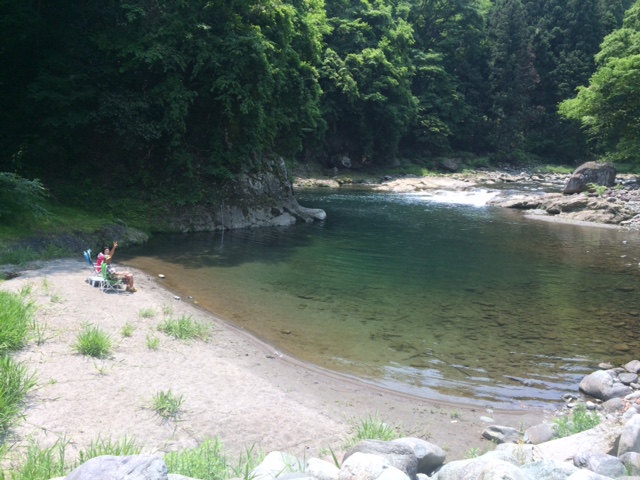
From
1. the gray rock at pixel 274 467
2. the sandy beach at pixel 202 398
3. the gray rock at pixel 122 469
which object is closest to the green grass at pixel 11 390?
the sandy beach at pixel 202 398

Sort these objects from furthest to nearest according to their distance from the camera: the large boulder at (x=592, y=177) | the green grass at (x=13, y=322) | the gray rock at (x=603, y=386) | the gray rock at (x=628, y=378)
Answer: the large boulder at (x=592, y=177), the gray rock at (x=628, y=378), the gray rock at (x=603, y=386), the green grass at (x=13, y=322)

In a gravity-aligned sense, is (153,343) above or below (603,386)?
above

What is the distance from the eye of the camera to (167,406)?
6.89 m

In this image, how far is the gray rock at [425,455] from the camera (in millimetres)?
5797

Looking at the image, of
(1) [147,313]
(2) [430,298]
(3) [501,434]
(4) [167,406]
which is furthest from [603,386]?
(1) [147,313]

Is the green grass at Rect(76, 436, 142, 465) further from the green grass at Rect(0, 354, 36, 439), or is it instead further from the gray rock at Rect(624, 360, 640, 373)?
the gray rock at Rect(624, 360, 640, 373)

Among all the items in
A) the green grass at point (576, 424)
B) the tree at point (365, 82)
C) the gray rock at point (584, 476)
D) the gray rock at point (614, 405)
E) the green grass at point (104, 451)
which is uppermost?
the tree at point (365, 82)

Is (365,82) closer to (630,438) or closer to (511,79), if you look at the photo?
(511,79)

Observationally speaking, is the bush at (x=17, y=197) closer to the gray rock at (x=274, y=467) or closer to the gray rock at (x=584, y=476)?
the gray rock at (x=274, y=467)

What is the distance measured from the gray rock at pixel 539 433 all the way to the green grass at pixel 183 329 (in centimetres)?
632

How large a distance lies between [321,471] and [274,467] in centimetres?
55

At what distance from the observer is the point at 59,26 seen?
2250 cm

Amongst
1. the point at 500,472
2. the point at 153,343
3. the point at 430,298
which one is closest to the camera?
the point at 500,472

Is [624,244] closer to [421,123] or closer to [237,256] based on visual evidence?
[237,256]
